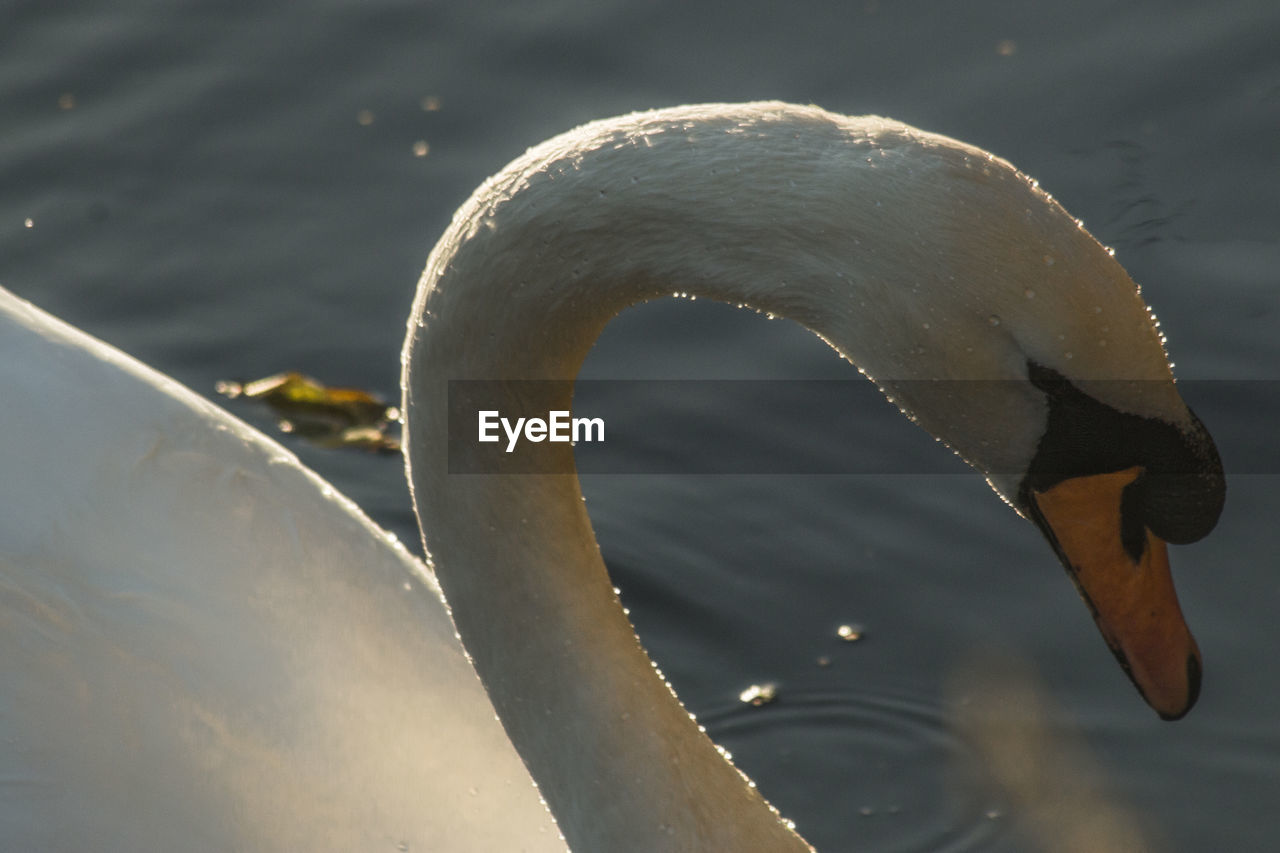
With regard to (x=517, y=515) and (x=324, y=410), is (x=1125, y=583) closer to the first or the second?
(x=517, y=515)

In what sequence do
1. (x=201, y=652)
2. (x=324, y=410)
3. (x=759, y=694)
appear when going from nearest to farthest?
1. (x=201, y=652)
2. (x=759, y=694)
3. (x=324, y=410)

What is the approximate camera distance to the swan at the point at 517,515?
2326 mm

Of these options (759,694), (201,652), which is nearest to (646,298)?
(201,652)

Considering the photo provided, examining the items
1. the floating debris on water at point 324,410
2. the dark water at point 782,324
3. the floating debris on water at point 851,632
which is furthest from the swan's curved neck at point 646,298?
the floating debris on water at point 324,410

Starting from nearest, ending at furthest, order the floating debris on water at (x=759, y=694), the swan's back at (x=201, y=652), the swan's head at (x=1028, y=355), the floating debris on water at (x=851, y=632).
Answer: the swan's head at (x=1028, y=355)
the swan's back at (x=201, y=652)
the floating debris on water at (x=759, y=694)
the floating debris on water at (x=851, y=632)

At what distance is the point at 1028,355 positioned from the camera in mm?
2363

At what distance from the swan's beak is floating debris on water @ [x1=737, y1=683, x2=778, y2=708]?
1883 millimetres

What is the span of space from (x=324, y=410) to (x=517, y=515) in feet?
10.3

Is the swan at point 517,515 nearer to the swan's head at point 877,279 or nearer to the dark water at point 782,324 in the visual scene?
the swan's head at point 877,279

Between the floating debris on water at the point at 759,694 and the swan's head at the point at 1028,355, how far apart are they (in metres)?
2.09

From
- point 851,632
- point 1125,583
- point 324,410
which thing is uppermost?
point 324,410

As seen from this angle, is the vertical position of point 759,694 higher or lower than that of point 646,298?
lower

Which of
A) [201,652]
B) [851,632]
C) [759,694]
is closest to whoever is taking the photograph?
[201,652]

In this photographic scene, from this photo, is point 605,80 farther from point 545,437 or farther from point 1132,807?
point 545,437
